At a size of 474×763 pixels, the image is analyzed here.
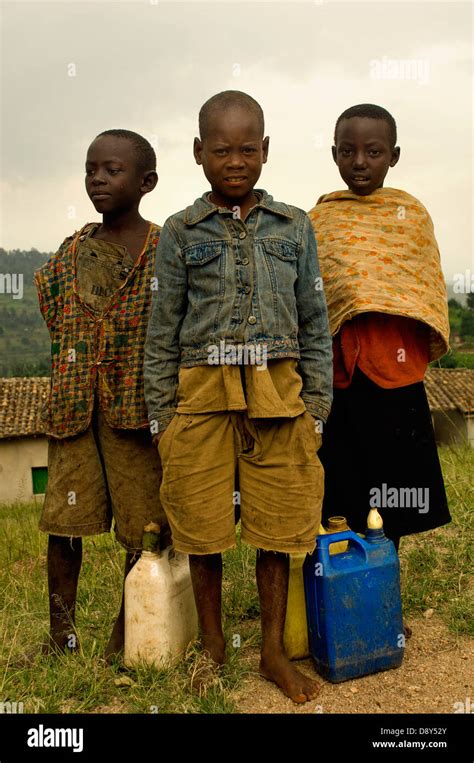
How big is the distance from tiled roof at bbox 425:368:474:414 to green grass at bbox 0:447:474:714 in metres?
20.8

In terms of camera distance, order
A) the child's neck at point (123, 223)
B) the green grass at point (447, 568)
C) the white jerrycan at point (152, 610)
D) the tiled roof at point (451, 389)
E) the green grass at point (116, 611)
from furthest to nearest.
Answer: the tiled roof at point (451, 389) → the green grass at point (447, 568) → the child's neck at point (123, 223) → the white jerrycan at point (152, 610) → the green grass at point (116, 611)

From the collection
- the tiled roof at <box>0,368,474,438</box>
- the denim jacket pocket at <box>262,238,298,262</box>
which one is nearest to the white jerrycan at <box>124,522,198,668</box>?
the denim jacket pocket at <box>262,238,298,262</box>

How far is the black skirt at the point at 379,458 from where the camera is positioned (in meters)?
3.10

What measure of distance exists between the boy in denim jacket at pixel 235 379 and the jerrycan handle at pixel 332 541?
4.2 inches

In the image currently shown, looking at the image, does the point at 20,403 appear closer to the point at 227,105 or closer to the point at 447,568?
the point at 447,568

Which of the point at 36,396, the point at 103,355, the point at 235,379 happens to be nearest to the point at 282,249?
the point at 235,379

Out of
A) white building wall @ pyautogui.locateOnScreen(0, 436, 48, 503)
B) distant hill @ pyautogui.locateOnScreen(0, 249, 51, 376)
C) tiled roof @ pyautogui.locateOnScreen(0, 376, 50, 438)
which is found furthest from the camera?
distant hill @ pyautogui.locateOnScreen(0, 249, 51, 376)

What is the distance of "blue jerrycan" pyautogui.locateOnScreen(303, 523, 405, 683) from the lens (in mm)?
2738

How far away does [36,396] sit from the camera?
25.8 m

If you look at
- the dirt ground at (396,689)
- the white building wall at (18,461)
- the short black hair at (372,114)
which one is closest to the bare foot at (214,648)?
the dirt ground at (396,689)

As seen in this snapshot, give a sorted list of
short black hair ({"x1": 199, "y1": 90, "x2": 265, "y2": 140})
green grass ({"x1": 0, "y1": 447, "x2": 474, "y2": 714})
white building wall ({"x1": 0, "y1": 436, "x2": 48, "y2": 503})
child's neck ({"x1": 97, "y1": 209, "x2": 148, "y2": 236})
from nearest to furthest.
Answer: short black hair ({"x1": 199, "y1": 90, "x2": 265, "y2": 140}), green grass ({"x1": 0, "y1": 447, "x2": 474, "y2": 714}), child's neck ({"x1": 97, "y1": 209, "x2": 148, "y2": 236}), white building wall ({"x1": 0, "y1": 436, "x2": 48, "y2": 503})

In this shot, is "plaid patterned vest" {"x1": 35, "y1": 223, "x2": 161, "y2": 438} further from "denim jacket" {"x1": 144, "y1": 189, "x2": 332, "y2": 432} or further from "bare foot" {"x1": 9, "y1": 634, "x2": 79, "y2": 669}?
"bare foot" {"x1": 9, "y1": 634, "x2": 79, "y2": 669}

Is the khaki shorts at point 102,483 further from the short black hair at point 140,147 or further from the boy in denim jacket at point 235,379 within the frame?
the short black hair at point 140,147
